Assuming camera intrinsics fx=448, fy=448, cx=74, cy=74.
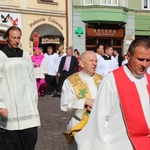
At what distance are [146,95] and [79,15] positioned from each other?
70.6 ft

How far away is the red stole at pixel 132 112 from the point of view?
3807 mm

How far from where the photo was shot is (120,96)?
3803mm

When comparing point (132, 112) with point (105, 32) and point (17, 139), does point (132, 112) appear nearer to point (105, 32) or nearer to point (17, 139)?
point (17, 139)

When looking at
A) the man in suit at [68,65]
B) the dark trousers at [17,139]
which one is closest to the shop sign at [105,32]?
the man in suit at [68,65]

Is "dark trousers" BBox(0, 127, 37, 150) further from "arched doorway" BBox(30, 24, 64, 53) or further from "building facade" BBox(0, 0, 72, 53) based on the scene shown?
"arched doorway" BBox(30, 24, 64, 53)

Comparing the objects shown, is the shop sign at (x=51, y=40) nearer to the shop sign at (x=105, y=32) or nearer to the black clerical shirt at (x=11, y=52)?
the shop sign at (x=105, y=32)

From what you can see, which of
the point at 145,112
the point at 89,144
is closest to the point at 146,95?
A: the point at 145,112

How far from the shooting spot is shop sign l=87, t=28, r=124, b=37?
83.6 ft

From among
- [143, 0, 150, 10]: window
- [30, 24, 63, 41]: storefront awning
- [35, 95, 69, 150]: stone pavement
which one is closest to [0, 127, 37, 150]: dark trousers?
[35, 95, 69, 150]: stone pavement

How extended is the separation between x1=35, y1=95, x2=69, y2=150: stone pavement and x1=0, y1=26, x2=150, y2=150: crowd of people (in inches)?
68.0

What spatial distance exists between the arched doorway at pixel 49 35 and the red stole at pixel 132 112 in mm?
18504

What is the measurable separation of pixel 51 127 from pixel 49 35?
1421cm

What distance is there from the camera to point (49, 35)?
2272 centimetres

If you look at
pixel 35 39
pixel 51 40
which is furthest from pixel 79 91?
pixel 51 40
